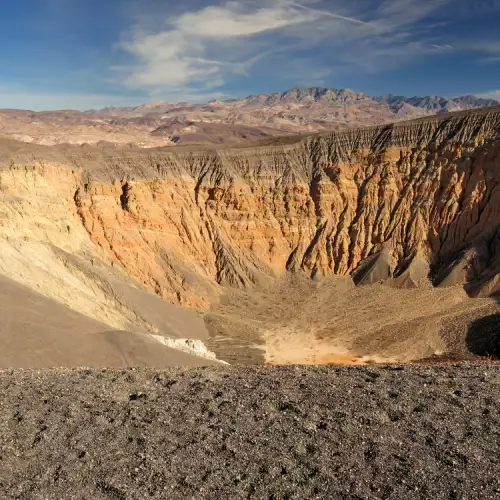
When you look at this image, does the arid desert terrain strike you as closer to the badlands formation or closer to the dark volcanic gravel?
the dark volcanic gravel

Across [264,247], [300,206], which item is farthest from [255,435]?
[300,206]

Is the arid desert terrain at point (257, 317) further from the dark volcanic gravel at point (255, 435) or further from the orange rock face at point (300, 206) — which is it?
the orange rock face at point (300, 206)

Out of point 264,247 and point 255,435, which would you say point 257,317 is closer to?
point 264,247

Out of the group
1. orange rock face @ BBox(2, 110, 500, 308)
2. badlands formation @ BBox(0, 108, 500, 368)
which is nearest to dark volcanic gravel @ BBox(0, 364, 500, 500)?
badlands formation @ BBox(0, 108, 500, 368)

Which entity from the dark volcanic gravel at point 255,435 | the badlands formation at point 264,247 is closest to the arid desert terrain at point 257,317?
the dark volcanic gravel at point 255,435

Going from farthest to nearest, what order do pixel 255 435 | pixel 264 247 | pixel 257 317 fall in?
pixel 264 247 < pixel 257 317 < pixel 255 435
